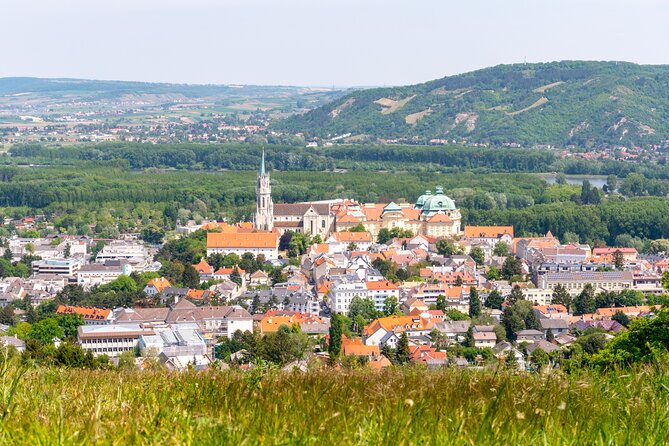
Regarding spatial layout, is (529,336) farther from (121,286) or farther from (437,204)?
(437,204)

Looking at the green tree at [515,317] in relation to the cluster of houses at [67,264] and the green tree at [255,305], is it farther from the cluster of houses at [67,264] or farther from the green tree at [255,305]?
the cluster of houses at [67,264]

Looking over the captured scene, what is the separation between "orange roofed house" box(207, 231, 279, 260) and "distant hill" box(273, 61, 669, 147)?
2302 inches

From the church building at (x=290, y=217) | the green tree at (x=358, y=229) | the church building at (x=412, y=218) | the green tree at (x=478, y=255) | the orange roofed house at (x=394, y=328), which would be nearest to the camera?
the orange roofed house at (x=394, y=328)

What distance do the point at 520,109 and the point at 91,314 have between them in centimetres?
8294

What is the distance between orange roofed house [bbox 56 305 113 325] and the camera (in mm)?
25312

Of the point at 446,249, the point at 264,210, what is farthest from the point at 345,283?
the point at 264,210

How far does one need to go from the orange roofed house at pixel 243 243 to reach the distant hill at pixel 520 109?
58.5 meters

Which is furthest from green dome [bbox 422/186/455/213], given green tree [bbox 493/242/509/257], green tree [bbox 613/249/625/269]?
green tree [bbox 613/249/625/269]

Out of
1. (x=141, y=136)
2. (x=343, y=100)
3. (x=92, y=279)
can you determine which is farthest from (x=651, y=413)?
(x=343, y=100)

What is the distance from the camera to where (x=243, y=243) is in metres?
38.4

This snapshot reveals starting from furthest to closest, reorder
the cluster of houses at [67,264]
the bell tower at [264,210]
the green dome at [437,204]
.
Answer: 1. the green dome at [437,204]
2. the bell tower at [264,210]
3. the cluster of houses at [67,264]

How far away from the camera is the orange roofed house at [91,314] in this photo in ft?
83.0

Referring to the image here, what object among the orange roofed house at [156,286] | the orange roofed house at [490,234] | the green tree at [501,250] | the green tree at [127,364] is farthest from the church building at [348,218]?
the green tree at [127,364]

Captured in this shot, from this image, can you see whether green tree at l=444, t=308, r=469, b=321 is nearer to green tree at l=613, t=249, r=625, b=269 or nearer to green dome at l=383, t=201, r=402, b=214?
green tree at l=613, t=249, r=625, b=269
